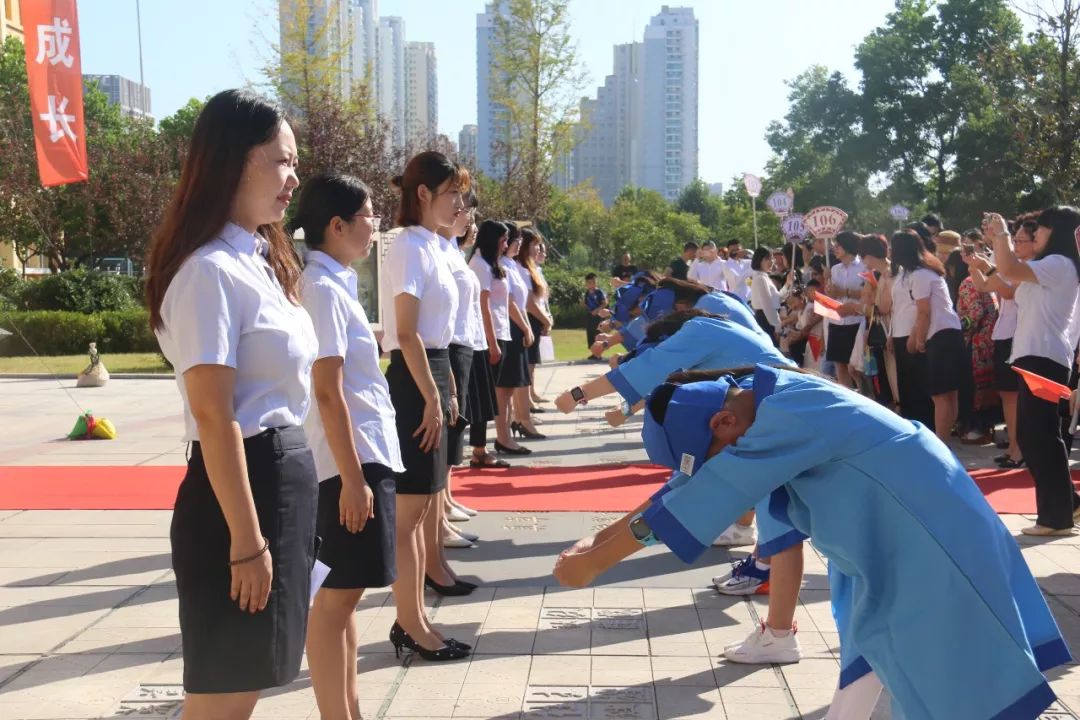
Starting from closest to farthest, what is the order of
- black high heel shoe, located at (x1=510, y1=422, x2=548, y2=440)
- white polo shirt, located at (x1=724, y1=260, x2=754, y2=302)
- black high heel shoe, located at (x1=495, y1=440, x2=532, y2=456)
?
black high heel shoe, located at (x1=495, y1=440, x2=532, y2=456)
black high heel shoe, located at (x1=510, y1=422, x2=548, y2=440)
white polo shirt, located at (x1=724, y1=260, x2=754, y2=302)

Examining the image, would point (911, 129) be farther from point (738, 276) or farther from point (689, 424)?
point (689, 424)

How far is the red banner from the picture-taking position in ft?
36.0

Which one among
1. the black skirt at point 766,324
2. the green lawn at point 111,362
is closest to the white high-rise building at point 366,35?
the green lawn at point 111,362

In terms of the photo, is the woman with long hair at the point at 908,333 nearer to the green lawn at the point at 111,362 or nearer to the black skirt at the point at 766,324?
the black skirt at the point at 766,324

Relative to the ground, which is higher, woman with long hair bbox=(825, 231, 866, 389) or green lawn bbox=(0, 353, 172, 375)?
woman with long hair bbox=(825, 231, 866, 389)

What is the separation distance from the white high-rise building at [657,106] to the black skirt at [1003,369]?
112612 mm

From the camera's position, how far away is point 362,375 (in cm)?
351

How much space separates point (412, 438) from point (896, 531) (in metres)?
2.47

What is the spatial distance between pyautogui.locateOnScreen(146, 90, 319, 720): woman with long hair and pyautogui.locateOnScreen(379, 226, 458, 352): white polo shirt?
1.86m

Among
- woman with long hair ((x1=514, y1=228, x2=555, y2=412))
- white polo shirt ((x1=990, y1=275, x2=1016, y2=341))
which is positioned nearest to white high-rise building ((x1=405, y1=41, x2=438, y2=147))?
woman with long hair ((x1=514, y1=228, x2=555, y2=412))

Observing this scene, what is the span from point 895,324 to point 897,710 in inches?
299

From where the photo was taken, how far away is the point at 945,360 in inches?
361

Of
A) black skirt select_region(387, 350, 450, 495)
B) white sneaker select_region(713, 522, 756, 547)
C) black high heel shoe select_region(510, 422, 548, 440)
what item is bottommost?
black high heel shoe select_region(510, 422, 548, 440)

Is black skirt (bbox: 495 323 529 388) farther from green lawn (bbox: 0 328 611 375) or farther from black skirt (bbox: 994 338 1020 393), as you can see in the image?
green lawn (bbox: 0 328 611 375)
